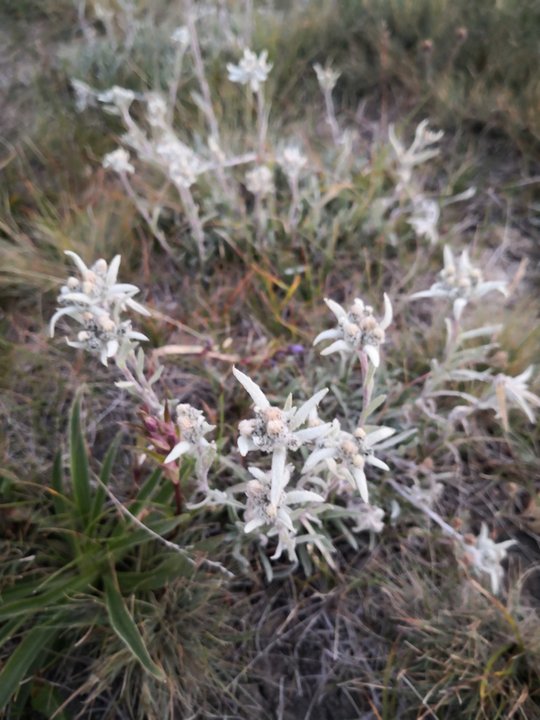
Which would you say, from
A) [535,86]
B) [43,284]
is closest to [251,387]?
[43,284]

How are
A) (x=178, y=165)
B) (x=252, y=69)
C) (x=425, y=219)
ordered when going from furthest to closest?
(x=425, y=219)
(x=252, y=69)
(x=178, y=165)

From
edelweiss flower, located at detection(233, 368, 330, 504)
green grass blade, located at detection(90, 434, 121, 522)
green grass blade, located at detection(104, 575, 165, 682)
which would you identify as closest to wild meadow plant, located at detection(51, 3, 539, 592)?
edelweiss flower, located at detection(233, 368, 330, 504)

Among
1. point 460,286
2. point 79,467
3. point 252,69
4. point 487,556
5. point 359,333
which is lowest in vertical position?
point 487,556

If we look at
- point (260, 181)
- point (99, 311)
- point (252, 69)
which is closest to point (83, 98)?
point (252, 69)

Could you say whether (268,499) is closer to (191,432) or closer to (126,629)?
(191,432)

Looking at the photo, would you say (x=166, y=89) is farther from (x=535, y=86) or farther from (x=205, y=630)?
(x=205, y=630)

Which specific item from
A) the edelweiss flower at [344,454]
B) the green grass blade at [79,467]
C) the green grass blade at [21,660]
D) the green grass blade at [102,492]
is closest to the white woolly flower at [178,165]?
the green grass blade at [79,467]
